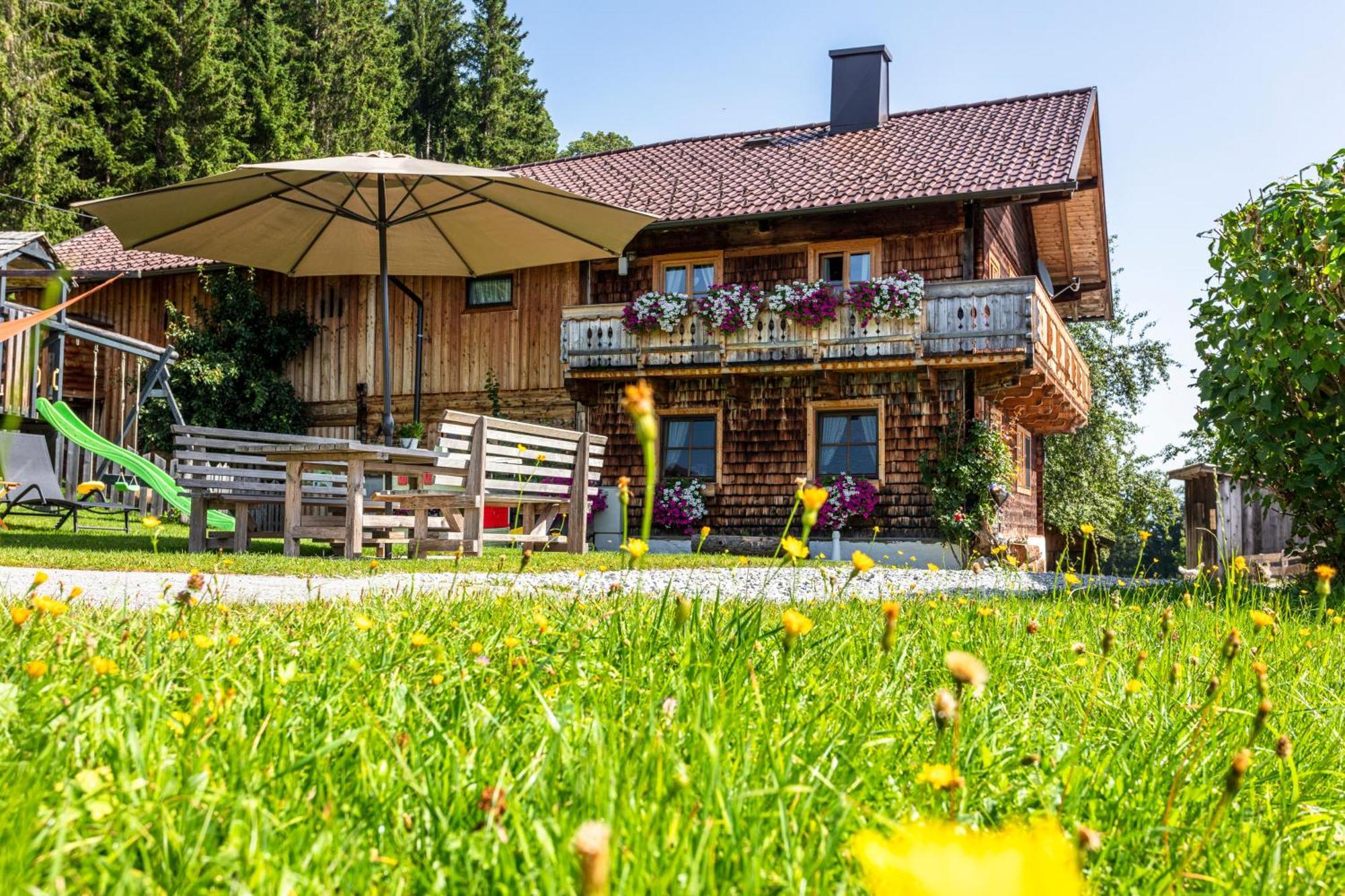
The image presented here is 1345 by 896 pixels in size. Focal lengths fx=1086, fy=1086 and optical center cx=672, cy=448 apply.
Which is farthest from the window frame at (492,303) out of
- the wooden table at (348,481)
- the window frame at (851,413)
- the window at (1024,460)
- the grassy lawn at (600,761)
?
the grassy lawn at (600,761)

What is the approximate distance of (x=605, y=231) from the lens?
11.4m

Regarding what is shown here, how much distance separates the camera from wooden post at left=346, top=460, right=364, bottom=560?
27.7ft

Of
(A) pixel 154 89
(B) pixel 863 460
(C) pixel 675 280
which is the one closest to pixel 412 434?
(C) pixel 675 280

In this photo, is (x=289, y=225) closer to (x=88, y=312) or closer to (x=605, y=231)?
(x=605, y=231)

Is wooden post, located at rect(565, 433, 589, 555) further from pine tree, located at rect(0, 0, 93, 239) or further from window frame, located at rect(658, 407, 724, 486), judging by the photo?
pine tree, located at rect(0, 0, 93, 239)

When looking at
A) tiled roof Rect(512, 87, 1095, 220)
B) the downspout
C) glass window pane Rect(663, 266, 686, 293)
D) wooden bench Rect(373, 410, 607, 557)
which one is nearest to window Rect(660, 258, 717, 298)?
glass window pane Rect(663, 266, 686, 293)

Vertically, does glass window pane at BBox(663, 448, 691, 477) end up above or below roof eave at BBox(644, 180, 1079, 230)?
below

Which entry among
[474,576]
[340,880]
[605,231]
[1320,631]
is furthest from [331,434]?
[340,880]

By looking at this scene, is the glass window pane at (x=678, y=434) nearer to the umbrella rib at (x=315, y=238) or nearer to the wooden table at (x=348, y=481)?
the umbrella rib at (x=315, y=238)

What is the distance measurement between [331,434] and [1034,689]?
18.9 m

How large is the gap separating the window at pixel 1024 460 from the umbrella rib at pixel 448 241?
10.5m

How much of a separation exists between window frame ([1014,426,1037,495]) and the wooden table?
38.5 feet

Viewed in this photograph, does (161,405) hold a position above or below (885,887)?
above

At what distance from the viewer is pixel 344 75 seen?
3294cm
